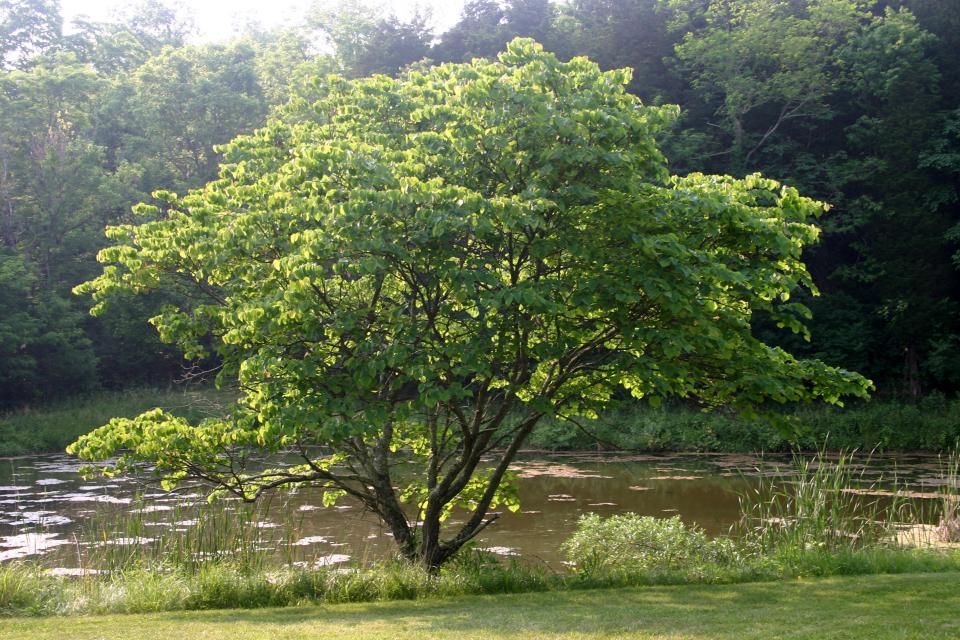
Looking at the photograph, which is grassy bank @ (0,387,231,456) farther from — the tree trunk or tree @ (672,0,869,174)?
the tree trunk

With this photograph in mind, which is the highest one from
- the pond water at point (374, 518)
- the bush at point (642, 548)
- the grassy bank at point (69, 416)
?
the grassy bank at point (69, 416)

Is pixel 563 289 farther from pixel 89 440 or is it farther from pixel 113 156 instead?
pixel 113 156

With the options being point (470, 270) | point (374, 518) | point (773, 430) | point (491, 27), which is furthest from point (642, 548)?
point (491, 27)

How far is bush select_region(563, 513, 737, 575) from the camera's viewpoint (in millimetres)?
10344

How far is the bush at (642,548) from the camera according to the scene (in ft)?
33.9

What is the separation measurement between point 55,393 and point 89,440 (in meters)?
29.6

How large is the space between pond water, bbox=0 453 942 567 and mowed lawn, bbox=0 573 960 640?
9.31 ft

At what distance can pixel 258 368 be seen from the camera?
8.35 meters

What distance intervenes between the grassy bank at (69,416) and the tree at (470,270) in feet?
58.5

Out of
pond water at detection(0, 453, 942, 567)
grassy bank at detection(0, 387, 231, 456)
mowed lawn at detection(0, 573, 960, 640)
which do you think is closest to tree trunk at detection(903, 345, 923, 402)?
pond water at detection(0, 453, 942, 567)

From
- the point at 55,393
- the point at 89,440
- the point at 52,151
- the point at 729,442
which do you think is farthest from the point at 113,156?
the point at 89,440

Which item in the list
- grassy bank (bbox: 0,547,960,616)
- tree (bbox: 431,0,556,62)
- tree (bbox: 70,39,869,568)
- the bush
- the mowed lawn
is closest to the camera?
the mowed lawn

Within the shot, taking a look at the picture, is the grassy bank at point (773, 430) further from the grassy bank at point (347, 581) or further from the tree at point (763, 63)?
the grassy bank at point (347, 581)

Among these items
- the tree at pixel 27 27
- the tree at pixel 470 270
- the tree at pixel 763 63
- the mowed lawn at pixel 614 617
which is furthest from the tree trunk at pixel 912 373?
the tree at pixel 27 27
